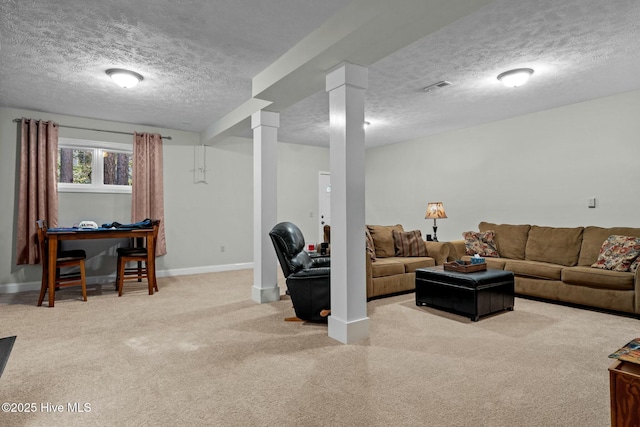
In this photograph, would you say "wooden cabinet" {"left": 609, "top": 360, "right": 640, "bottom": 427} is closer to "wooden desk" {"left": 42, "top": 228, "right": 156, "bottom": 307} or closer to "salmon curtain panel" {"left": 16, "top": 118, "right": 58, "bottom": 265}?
"wooden desk" {"left": 42, "top": 228, "right": 156, "bottom": 307}

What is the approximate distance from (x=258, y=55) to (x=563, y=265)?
430cm

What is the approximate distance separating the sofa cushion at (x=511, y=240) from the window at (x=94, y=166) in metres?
5.86

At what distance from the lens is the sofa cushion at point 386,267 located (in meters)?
4.30

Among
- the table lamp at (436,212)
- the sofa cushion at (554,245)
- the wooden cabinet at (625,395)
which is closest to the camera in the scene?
the wooden cabinet at (625,395)

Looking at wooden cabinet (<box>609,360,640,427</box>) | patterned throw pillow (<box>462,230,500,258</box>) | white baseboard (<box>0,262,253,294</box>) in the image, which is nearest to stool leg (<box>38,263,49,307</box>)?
white baseboard (<box>0,262,253,294</box>)

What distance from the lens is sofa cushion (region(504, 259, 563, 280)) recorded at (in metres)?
4.10

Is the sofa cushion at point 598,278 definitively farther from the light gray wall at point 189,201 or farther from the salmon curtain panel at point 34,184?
→ the salmon curtain panel at point 34,184

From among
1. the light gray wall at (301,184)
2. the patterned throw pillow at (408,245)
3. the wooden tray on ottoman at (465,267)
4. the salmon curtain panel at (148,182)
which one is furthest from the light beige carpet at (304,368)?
the light gray wall at (301,184)

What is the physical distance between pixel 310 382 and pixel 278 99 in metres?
2.87

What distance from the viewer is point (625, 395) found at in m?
1.34

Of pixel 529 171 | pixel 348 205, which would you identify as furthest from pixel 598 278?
pixel 348 205

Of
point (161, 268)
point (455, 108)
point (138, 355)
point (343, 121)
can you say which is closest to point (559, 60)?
point (455, 108)

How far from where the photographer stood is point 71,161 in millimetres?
5430

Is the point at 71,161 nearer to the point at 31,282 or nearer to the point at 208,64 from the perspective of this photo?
the point at 31,282
